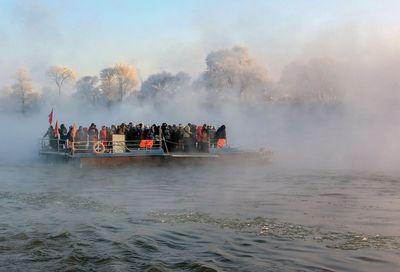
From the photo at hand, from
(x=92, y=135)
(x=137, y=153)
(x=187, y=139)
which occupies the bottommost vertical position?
(x=137, y=153)

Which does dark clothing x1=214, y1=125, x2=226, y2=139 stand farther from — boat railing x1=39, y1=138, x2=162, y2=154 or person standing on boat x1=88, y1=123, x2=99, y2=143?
person standing on boat x1=88, y1=123, x2=99, y2=143

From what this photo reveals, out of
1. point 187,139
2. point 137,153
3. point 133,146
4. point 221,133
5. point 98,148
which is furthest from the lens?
point 221,133

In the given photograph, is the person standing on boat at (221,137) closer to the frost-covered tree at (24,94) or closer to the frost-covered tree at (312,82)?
the frost-covered tree at (312,82)

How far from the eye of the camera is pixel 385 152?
33.7m

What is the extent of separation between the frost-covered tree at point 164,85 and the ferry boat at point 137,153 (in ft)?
Answer: 135

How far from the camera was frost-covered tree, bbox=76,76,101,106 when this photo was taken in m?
73.4

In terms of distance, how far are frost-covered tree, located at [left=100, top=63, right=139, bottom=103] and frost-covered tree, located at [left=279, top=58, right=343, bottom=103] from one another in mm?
28964

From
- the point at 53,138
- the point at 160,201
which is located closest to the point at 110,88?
the point at 53,138

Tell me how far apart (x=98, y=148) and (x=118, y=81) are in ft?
169

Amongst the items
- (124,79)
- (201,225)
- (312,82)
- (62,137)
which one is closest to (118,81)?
(124,79)

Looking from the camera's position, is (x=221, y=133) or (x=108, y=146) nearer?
(x=108, y=146)

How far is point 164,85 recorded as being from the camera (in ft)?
235

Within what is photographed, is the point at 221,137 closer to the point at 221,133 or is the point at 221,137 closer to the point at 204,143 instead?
the point at 221,133

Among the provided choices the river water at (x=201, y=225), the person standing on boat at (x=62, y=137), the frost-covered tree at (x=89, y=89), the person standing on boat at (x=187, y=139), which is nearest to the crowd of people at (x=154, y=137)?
the person standing on boat at (x=187, y=139)
